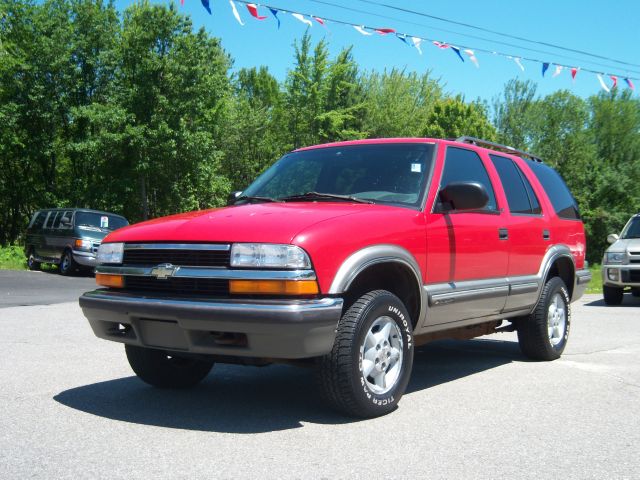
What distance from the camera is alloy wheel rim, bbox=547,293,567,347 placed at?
22.3 feet

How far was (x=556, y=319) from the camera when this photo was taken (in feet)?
22.7

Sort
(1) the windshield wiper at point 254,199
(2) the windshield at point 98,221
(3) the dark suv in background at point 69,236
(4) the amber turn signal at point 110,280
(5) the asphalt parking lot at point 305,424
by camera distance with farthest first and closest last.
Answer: (2) the windshield at point 98,221, (3) the dark suv in background at point 69,236, (1) the windshield wiper at point 254,199, (4) the amber turn signal at point 110,280, (5) the asphalt parking lot at point 305,424

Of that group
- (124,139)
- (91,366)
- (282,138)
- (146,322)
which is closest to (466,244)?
(146,322)

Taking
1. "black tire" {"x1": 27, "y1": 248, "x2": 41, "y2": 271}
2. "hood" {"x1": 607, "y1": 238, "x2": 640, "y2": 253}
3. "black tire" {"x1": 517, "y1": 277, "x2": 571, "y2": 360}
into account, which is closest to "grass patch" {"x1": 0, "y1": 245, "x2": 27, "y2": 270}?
"black tire" {"x1": 27, "y1": 248, "x2": 41, "y2": 271}

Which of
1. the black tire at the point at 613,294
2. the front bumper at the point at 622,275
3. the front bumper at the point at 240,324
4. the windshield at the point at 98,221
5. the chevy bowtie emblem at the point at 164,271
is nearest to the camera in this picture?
the front bumper at the point at 240,324

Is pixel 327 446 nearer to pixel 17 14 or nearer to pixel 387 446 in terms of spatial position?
pixel 387 446

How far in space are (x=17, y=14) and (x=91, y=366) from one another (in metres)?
34.1

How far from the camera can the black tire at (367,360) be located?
4160mm

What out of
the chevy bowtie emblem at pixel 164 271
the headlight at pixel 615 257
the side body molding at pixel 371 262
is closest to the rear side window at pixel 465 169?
the side body molding at pixel 371 262

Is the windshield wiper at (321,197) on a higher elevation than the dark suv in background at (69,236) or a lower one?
higher

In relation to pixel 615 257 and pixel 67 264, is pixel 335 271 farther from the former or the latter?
pixel 67 264

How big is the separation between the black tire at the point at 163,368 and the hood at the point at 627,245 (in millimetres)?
10037

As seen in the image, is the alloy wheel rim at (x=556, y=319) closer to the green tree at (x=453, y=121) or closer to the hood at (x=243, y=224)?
the hood at (x=243, y=224)

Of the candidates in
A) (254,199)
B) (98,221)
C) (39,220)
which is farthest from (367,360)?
A: (39,220)
